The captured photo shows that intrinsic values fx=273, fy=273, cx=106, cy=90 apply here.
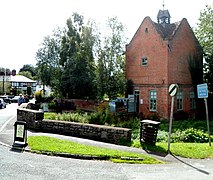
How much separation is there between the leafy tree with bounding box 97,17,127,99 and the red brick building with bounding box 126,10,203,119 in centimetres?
161

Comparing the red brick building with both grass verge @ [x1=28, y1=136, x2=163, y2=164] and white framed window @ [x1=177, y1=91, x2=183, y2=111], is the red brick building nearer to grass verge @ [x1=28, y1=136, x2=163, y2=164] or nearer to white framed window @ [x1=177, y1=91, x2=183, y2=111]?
white framed window @ [x1=177, y1=91, x2=183, y2=111]

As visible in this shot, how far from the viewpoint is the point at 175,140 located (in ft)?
47.8

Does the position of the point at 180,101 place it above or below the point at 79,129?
above

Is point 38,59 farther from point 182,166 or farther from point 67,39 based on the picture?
point 182,166

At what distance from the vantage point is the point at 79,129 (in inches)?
558

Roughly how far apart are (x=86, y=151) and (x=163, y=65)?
18.6 m

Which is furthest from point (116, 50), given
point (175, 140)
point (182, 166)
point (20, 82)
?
point (20, 82)

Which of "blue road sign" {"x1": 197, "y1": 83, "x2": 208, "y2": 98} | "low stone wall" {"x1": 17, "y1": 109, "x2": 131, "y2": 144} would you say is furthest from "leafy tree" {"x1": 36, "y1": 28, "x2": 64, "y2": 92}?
"blue road sign" {"x1": 197, "y1": 83, "x2": 208, "y2": 98}

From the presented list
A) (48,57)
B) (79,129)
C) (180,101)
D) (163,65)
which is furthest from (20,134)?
(48,57)

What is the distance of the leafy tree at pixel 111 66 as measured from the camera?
29.4 m

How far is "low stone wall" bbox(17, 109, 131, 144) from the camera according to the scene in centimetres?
1283

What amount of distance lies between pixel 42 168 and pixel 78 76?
24.5 metres

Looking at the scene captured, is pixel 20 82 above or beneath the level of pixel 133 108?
above

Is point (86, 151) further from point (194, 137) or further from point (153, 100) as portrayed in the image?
point (153, 100)
